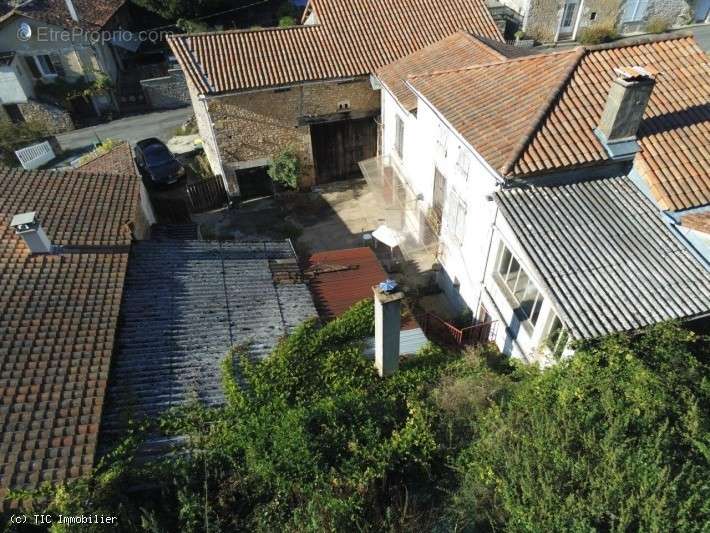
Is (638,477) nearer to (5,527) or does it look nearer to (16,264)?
(5,527)

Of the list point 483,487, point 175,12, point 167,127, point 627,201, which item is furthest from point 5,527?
point 175,12

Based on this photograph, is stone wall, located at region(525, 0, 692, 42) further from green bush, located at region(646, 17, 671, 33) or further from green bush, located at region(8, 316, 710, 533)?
green bush, located at region(8, 316, 710, 533)

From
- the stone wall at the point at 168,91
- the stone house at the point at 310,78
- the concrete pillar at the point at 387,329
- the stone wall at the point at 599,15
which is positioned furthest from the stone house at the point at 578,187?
the stone wall at the point at 599,15

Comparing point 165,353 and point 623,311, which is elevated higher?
point 623,311

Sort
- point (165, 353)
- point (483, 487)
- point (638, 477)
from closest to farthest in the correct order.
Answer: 1. point (638, 477)
2. point (483, 487)
3. point (165, 353)

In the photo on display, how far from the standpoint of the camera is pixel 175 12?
118 ft

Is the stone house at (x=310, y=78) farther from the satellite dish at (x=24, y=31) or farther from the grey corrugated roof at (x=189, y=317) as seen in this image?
the satellite dish at (x=24, y=31)

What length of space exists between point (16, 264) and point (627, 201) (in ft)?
48.8

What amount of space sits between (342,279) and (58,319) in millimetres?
7252

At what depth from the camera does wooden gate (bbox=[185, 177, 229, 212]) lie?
20.7 meters

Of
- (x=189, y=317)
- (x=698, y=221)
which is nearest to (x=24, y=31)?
(x=189, y=317)

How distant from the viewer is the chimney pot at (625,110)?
10219 millimetres

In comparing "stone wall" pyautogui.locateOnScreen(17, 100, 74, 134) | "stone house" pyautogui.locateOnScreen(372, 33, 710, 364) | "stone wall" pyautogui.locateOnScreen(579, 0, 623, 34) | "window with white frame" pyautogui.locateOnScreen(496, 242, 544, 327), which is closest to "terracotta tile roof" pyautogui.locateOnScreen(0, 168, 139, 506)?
"stone house" pyautogui.locateOnScreen(372, 33, 710, 364)

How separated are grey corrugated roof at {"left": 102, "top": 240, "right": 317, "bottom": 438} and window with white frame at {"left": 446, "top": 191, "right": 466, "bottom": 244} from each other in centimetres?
545
